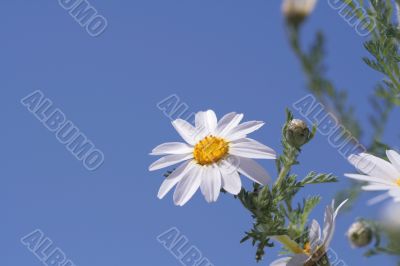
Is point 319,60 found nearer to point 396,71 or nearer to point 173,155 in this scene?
point 396,71

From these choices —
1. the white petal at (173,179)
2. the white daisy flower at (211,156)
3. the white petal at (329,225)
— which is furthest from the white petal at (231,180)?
the white petal at (329,225)

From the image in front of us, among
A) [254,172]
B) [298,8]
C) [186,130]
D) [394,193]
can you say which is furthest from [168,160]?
[298,8]

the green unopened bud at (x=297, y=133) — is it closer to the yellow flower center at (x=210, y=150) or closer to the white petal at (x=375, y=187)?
the yellow flower center at (x=210, y=150)

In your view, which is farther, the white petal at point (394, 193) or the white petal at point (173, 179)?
the white petal at point (173, 179)

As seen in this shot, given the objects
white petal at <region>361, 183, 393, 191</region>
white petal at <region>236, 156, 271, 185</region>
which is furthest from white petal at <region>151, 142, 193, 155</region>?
white petal at <region>361, 183, 393, 191</region>

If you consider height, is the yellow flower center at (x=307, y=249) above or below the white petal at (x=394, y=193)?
below

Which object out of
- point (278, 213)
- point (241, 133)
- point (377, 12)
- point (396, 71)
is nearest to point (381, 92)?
point (396, 71)

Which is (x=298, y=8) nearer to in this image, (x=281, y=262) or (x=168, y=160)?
(x=168, y=160)
